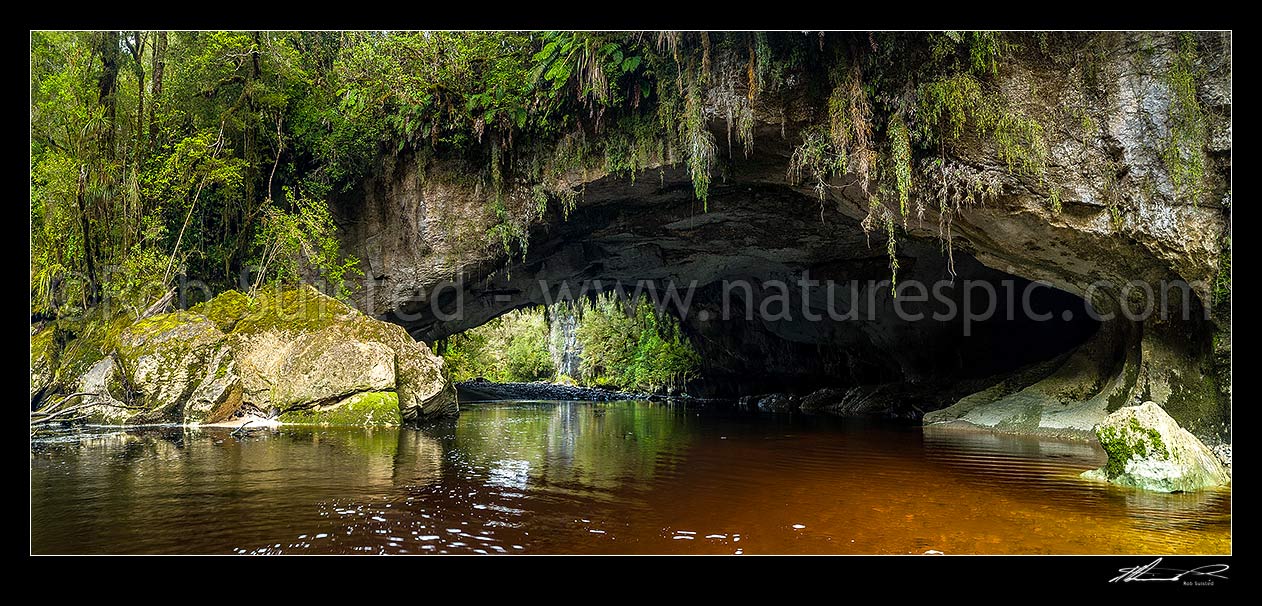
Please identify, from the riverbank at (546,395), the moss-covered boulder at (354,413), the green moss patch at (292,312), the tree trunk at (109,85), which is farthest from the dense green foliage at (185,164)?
the riverbank at (546,395)

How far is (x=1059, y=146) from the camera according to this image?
7.88m

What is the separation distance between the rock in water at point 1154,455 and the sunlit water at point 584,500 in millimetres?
248

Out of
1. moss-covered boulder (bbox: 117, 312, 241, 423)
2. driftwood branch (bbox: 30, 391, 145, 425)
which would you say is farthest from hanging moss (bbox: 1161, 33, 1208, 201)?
driftwood branch (bbox: 30, 391, 145, 425)

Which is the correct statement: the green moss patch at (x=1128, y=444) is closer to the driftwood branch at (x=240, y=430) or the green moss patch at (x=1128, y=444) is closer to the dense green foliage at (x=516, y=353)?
the driftwood branch at (x=240, y=430)

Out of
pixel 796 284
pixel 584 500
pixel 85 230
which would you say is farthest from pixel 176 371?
pixel 796 284

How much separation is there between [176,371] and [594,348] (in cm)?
2472

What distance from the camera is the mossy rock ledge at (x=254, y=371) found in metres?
10.3
